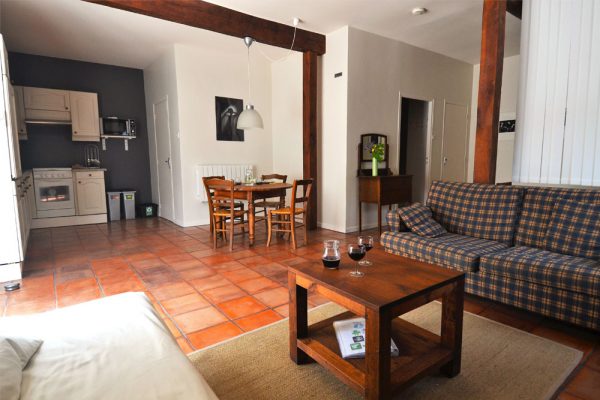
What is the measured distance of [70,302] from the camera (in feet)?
8.39

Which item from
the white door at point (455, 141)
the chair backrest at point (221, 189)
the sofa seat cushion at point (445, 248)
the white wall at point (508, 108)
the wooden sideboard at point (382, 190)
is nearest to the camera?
the sofa seat cushion at point (445, 248)

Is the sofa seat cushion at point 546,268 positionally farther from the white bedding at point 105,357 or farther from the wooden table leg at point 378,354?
the white bedding at point 105,357

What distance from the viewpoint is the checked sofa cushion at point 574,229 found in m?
2.29

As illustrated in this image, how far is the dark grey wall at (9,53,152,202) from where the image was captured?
5.58 m

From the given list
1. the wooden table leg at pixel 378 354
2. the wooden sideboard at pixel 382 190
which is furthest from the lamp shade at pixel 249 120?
the wooden table leg at pixel 378 354

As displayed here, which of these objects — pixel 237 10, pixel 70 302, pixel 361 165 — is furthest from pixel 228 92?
pixel 70 302

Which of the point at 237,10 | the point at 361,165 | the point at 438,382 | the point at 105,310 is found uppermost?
the point at 237,10

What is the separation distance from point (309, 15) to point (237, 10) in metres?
0.87

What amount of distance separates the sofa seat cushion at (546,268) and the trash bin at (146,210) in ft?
18.8

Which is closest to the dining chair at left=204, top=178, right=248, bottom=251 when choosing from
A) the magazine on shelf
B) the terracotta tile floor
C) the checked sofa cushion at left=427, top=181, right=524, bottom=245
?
the terracotta tile floor

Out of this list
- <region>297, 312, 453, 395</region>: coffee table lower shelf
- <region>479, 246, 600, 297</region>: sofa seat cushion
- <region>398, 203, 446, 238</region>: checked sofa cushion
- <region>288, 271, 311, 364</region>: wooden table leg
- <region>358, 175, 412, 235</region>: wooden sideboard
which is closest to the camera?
<region>297, 312, 453, 395</region>: coffee table lower shelf

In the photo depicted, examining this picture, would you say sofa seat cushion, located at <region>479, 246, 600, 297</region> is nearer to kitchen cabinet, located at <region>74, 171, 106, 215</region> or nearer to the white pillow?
the white pillow

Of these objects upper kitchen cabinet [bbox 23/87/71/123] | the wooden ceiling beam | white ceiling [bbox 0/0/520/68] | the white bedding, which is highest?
white ceiling [bbox 0/0/520/68]

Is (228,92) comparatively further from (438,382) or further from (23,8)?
(438,382)
